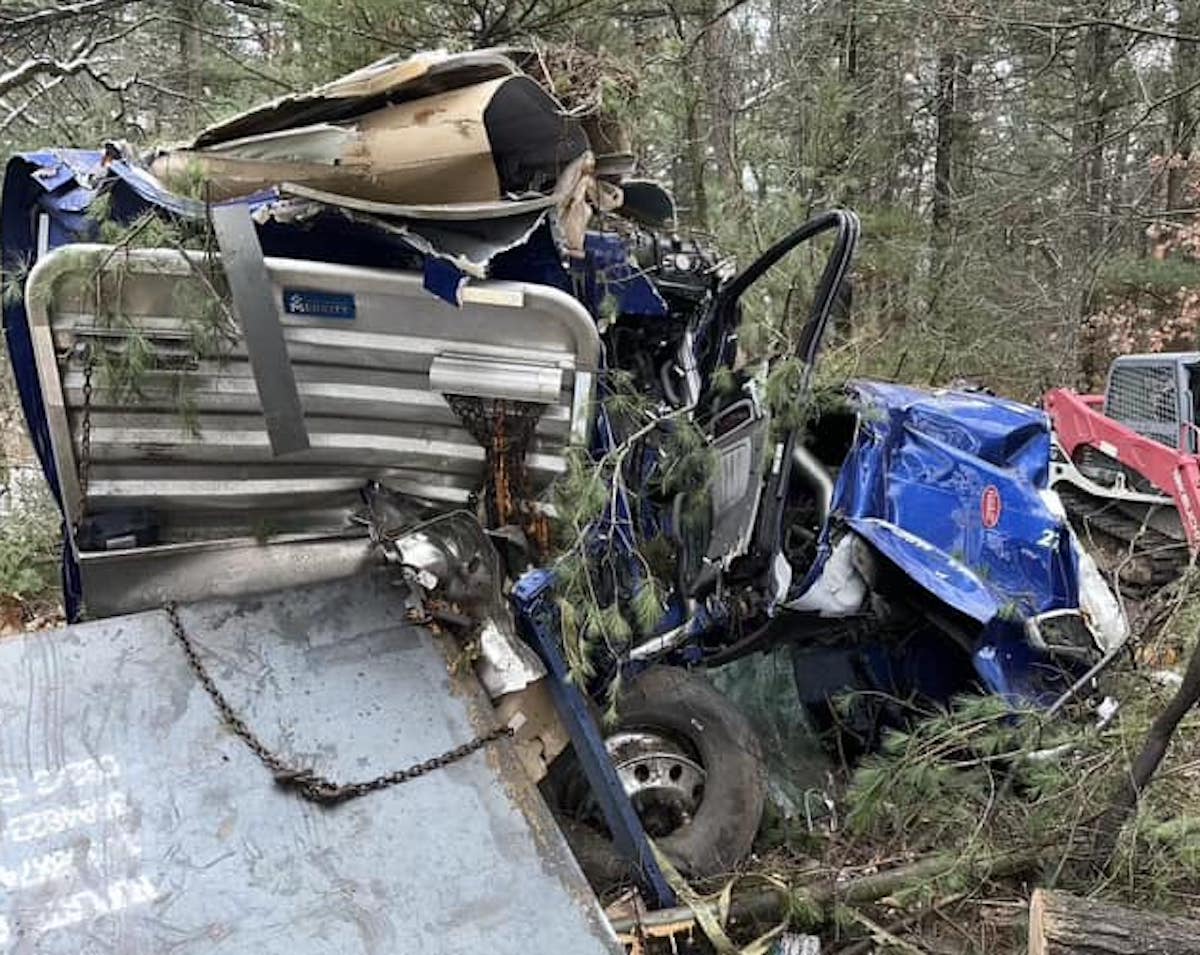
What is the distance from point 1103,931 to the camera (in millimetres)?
2389

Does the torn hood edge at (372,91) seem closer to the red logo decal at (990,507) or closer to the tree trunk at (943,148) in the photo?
the red logo decal at (990,507)

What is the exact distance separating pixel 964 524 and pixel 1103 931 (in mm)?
1571

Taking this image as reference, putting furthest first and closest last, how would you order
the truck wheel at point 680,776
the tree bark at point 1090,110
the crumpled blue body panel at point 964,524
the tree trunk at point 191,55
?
the tree bark at point 1090,110
the tree trunk at point 191,55
the crumpled blue body panel at point 964,524
the truck wheel at point 680,776

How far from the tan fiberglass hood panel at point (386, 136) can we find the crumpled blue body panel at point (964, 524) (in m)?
1.63

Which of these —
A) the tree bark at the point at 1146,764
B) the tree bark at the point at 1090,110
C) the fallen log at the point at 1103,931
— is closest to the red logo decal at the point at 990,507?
the tree bark at the point at 1146,764

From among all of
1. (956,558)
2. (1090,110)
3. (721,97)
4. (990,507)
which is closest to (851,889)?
(956,558)

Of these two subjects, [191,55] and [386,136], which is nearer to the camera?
[386,136]

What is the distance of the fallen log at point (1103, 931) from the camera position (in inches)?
93.4

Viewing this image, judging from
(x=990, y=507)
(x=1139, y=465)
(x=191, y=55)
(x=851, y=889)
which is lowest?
(x=1139, y=465)

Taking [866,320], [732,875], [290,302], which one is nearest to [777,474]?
[732,875]

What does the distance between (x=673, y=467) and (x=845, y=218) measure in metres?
0.97

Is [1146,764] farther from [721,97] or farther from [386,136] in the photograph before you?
[721,97]

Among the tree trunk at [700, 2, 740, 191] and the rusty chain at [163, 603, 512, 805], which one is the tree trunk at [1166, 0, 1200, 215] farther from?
the rusty chain at [163, 603, 512, 805]

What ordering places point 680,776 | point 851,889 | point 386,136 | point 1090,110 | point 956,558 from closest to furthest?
point 386,136 → point 851,889 → point 680,776 → point 956,558 → point 1090,110
